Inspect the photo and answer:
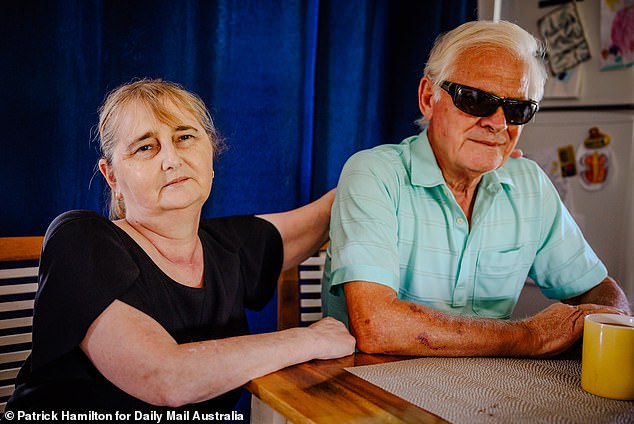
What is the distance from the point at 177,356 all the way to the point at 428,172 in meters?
0.84

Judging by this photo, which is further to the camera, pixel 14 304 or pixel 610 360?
pixel 14 304

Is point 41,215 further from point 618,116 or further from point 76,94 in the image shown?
point 618,116

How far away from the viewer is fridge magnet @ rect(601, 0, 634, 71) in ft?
Answer: 7.90

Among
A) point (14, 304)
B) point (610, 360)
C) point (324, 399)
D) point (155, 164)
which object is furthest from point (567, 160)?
point (14, 304)

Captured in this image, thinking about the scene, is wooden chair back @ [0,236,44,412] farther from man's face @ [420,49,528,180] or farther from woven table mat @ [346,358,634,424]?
man's face @ [420,49,528,180]

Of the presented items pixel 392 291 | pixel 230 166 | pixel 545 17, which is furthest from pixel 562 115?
pixel 392 291

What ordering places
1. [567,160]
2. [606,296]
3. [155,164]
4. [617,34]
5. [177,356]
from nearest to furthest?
[177,356] < [155,164] < [606,296] < [617,34] < [567,160]

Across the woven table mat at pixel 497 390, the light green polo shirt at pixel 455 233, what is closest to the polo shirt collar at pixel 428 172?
the light green polo shirt at pixel 455 233

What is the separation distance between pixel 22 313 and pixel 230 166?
83 centimetres

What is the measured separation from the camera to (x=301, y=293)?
7.14 ft

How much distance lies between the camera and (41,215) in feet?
6.07

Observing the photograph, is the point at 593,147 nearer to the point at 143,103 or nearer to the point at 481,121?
the point at 481,121

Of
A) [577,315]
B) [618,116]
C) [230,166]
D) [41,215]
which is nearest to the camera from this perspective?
[577,315]

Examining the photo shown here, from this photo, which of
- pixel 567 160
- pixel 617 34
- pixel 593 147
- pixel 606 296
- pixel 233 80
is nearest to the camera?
pixel 606 296
